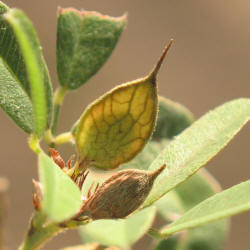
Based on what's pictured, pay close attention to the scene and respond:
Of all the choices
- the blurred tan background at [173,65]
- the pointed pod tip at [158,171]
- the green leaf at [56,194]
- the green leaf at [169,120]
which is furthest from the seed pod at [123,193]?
the blurred tan background at [173,65]

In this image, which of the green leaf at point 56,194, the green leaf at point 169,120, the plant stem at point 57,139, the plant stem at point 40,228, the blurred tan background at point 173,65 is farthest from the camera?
the blurred tan background at point 173,65

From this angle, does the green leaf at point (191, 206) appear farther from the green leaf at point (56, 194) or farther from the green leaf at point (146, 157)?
the green leaf at point (56, 194)

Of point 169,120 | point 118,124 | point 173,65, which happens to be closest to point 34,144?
point 118,124

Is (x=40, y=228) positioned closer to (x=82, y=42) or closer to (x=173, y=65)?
(x=82, y=42)

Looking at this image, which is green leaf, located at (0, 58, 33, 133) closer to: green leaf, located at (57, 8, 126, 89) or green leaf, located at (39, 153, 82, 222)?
green leaf, located at (57, 8, 126, 89)

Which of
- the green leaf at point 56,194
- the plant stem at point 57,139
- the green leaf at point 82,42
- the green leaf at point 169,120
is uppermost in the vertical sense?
the green leaf at point 82,42

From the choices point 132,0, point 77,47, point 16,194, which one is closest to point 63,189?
point 77,47

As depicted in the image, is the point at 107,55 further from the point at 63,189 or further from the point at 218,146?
the point at 63,189

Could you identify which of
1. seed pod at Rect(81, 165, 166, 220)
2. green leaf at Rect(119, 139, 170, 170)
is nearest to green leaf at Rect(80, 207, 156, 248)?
green leaf at Rect(119, 139, 170, 170)
